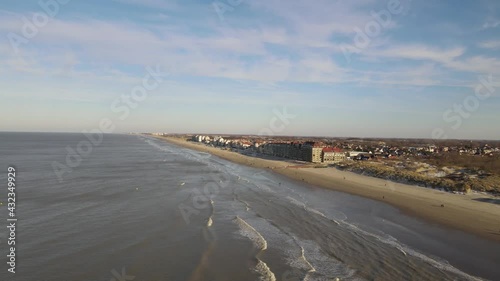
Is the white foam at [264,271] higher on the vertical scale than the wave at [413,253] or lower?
lower

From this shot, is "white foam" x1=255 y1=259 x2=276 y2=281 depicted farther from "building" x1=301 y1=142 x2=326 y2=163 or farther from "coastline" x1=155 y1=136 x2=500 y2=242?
"building" x1=301 y1=142 x2=326 y2=163

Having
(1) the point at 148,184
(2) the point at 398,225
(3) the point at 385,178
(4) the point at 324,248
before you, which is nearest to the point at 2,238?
(4) the point at 324,248

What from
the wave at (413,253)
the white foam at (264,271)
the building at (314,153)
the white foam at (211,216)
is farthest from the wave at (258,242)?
the building at (314,153)

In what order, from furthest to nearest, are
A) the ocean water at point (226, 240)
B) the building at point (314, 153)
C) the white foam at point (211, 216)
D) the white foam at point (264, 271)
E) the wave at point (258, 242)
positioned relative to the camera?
the building at point (314, 153) → the white foam at point (211, 216) → the ocean water at point (226, 240) → the wave at point (258, 242) → the white foam at point (264, 271)

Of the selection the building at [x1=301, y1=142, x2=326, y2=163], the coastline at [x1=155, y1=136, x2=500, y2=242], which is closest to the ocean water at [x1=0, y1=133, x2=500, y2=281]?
the coastline at [x1=155, y1=136, x2=500, y2=242]

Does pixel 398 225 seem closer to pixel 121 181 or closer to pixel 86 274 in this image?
pixel 86 274

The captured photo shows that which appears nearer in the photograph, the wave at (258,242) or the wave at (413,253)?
the wave at (258,242)

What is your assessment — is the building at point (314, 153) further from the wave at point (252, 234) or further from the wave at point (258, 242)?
the wave at point (252, 234)

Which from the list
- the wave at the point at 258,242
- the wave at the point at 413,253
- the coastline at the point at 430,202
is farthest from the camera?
the coastline at the point at 430,202

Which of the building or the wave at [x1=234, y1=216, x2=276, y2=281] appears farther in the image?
the building

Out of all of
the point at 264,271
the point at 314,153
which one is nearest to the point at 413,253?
the point at 264,271
